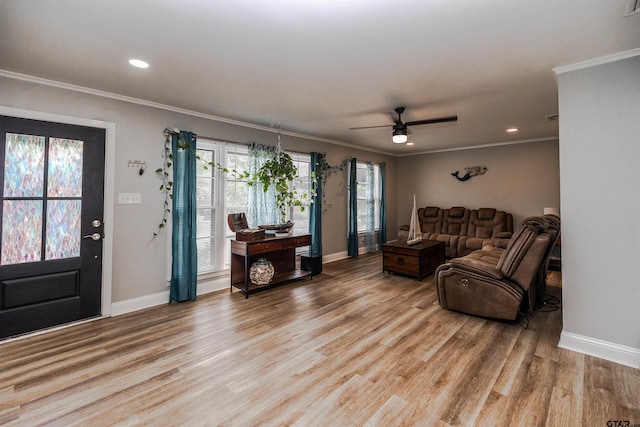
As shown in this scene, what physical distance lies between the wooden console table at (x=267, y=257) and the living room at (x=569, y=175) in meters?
0.94

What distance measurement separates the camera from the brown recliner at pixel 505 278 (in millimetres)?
3000

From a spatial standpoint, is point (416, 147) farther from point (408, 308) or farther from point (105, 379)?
point (105, 379)

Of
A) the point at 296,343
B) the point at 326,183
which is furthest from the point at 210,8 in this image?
the point at 326,183

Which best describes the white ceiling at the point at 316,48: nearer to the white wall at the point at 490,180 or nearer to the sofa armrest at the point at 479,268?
the sofa armrest at the point at 479,268

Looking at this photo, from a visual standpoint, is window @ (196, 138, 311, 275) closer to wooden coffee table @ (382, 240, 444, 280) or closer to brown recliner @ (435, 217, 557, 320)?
wooden coffee table @ (382, 240, 444, 280)

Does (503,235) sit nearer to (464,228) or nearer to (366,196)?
(464,228)

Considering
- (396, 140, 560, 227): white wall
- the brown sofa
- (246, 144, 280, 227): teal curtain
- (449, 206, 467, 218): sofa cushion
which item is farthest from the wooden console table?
(396, 140, 560, 227): white wall

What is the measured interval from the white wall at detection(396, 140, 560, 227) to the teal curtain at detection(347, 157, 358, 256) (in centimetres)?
216

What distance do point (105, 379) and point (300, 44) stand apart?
2.93 metres

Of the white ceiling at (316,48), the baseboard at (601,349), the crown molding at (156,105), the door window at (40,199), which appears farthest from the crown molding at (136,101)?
the baseboard at (601,349)

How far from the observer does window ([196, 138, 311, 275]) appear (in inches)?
167

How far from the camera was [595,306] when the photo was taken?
8.33 feet

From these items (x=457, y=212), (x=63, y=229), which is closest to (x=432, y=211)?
(x=457, y=212)

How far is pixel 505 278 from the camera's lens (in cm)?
312
